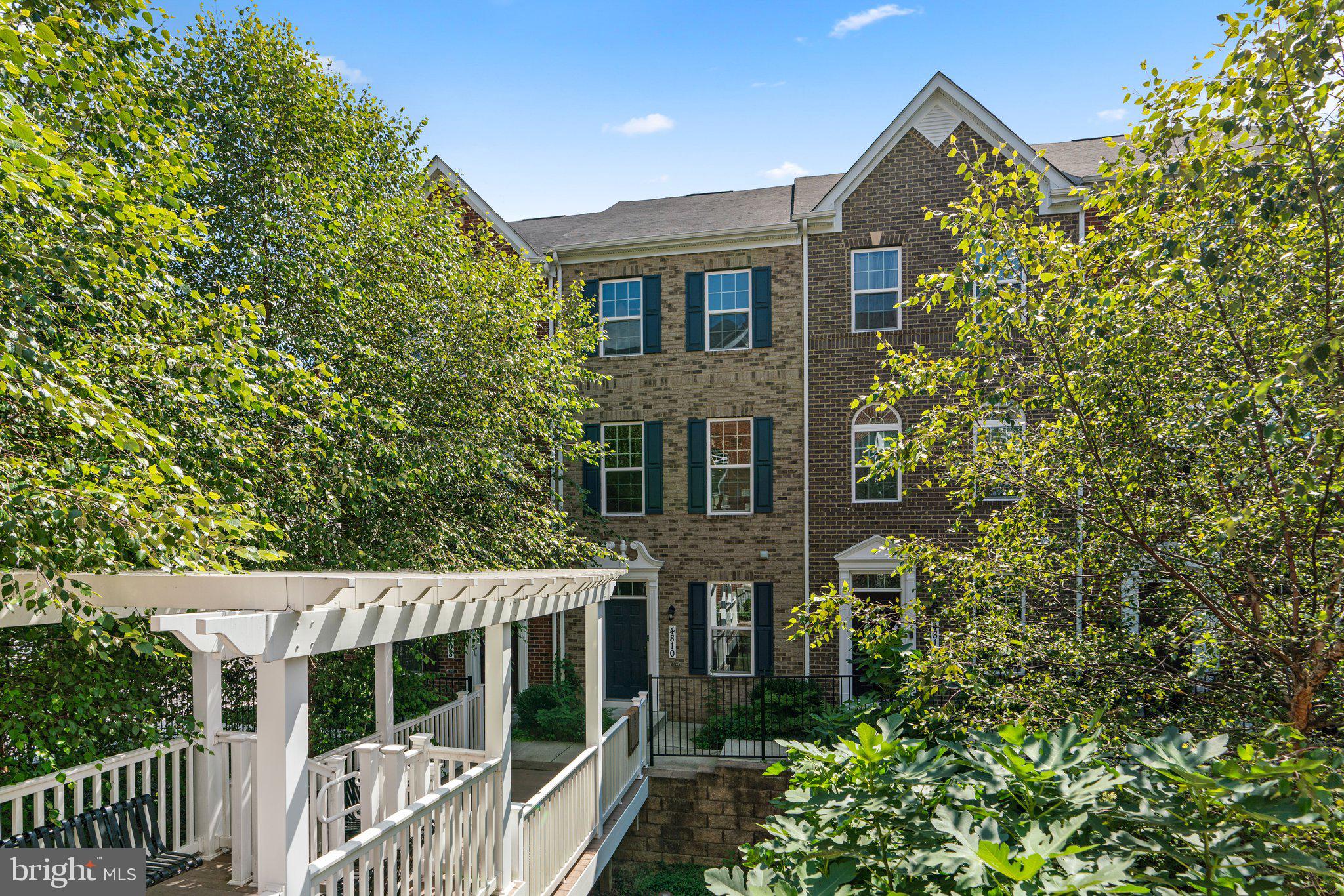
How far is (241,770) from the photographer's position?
5730 millimetres

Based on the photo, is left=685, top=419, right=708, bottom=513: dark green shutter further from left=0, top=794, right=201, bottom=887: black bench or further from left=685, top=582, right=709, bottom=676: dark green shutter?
left=0, top=794, right=201, bottom=887: black bench

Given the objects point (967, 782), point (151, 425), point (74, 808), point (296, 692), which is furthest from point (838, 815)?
point (74, 808)

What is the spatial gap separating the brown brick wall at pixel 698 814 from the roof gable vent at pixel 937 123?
10563 millimetres

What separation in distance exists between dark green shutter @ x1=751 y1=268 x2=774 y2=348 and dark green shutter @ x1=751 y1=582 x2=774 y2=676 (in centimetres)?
432

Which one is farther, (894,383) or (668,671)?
(668,671)

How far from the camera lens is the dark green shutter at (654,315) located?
13414 millimetres

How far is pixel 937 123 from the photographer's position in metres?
12.4

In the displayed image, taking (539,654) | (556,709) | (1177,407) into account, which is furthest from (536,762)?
(1177,407)

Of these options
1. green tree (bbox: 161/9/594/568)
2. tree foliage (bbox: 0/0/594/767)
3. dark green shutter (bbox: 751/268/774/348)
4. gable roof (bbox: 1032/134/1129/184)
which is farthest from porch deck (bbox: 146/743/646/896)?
gable roof (bbox: 1032/134/1129/184)

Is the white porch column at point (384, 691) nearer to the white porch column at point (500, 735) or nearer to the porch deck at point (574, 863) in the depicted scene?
the porch deck at point (574, 863)

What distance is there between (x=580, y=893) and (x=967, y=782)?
527 cm

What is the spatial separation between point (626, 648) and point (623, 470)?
3.30 m

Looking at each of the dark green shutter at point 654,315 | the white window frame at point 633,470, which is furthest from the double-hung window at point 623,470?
the dark green shutter at point 654,315

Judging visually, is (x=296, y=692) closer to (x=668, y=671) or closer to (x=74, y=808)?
(x=74, y=808)
